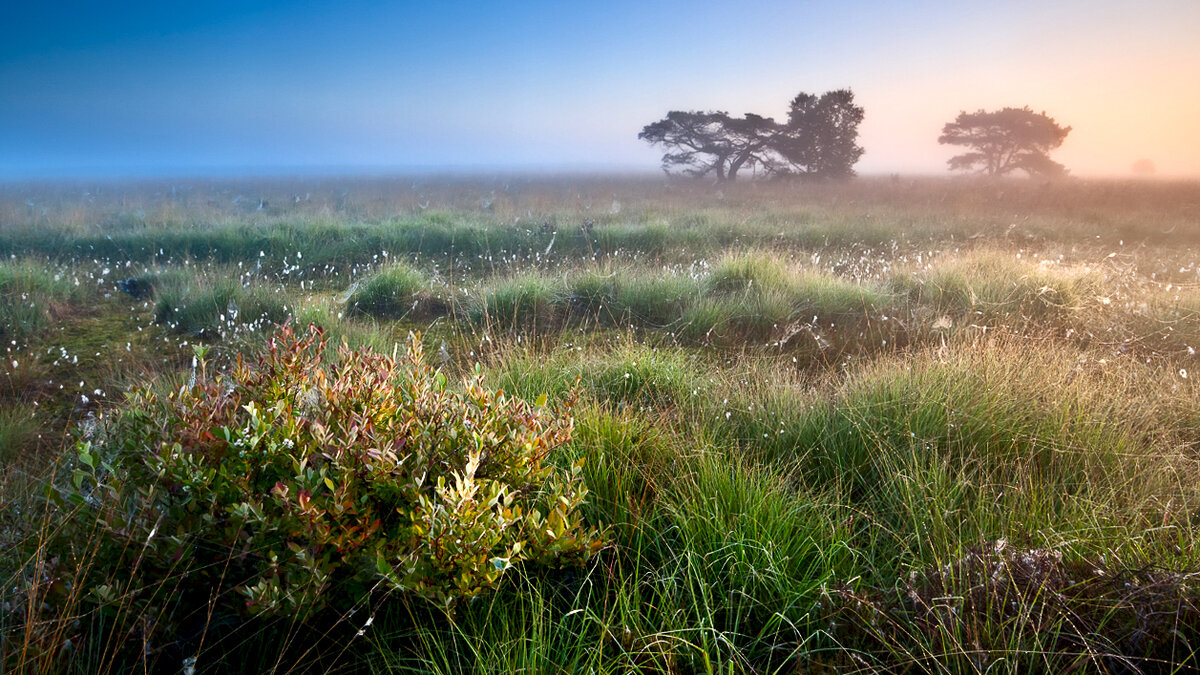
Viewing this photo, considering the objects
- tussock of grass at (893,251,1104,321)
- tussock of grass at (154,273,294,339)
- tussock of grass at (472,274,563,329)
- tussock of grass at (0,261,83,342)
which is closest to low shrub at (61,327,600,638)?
tussock of grass at (472,274,563,329)

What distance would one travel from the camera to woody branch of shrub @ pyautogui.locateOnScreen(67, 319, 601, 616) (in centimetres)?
180

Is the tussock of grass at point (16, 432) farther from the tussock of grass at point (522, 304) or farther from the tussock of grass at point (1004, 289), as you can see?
the tussock of grass at point (1004, 289)

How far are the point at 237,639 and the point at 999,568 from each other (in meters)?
2.33

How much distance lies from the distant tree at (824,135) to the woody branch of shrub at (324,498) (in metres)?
24.6

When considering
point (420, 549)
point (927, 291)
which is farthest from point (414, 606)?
point (927, 291)

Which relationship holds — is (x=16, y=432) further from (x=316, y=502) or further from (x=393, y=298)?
(x=393, y=298)

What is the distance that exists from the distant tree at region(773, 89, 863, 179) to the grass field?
1628 centimetres

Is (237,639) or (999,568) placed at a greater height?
(999,568)

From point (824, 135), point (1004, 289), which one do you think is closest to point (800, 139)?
point (824, 135)

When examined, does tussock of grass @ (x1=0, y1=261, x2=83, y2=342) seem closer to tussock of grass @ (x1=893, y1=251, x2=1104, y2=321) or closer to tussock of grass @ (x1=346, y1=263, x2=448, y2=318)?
tussock of grass @ (x1=346, y1=263, x2=448, y2=318)

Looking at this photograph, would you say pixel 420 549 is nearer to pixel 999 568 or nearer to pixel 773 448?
pixel 999 568

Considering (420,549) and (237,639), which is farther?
(237,639)

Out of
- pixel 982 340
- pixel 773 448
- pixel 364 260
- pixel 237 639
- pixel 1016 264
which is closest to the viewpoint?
pixel 237 639

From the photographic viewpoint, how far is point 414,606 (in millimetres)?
2127
